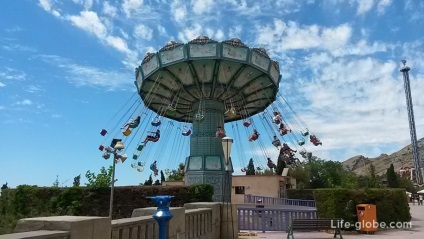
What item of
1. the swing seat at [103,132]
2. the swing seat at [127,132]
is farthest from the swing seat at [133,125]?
the swing seat at [103,132]

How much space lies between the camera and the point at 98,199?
76.1 ft

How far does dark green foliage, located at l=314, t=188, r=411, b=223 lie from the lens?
57.6 ft

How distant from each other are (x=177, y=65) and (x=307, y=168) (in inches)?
1952

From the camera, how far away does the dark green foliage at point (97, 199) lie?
71.8 ft

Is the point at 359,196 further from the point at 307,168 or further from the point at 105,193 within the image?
the point at 307,168

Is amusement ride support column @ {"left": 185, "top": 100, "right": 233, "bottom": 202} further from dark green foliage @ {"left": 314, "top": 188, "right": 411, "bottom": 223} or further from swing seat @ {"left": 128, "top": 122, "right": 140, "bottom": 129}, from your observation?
dark green foliage @ {"left": 314, "top": 188, "right": 411, "bottom": 223}

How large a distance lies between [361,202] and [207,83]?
1540 cm

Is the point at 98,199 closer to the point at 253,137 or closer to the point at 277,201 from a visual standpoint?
the point at 253,137

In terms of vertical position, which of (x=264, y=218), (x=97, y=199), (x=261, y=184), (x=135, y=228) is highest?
(x=261, y=184)

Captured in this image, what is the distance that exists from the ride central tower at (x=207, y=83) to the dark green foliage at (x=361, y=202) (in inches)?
350

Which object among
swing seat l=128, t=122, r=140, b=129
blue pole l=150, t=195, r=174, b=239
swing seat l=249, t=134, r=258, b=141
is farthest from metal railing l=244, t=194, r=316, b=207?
blue pole l=150, t=195, r=174, b=239

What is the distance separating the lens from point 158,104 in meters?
34.1

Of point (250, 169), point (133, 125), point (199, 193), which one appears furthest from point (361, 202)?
point (250, 169)

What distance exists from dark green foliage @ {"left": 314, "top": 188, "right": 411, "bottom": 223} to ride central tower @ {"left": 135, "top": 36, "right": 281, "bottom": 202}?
29.2ft
